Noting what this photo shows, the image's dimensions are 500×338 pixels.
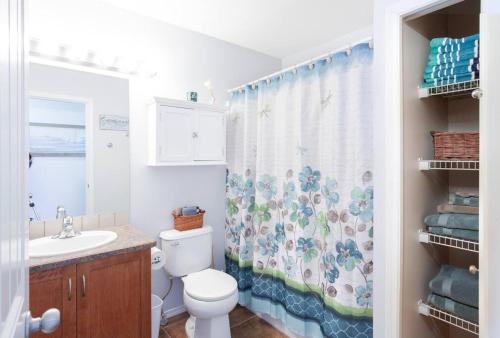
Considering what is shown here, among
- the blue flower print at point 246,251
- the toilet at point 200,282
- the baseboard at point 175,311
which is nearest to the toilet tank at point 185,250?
the toilet at point 200,282

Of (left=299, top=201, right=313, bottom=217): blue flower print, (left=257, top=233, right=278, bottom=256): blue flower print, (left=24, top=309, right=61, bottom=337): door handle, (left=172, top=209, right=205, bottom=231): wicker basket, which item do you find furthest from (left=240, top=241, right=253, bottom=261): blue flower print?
(left=24, top=309, right=61, bottom=337): door handle

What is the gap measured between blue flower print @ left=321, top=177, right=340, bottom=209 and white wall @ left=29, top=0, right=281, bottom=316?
1158mm

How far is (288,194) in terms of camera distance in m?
2.04

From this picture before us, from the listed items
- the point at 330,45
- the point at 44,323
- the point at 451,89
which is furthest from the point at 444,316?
the point at 330,45

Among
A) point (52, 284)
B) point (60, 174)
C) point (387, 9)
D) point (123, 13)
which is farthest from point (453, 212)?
point (123, 13)

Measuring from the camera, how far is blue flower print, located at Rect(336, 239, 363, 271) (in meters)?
1.62

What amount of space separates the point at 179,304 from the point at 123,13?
240cm

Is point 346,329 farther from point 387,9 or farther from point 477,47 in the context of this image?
point 387,9

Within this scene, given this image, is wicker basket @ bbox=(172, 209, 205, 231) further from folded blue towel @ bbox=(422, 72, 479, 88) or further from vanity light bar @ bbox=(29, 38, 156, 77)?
folded blue towel @ bbox=(422, 72, 479, 88)

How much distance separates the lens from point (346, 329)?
1.67m

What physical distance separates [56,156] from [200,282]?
51.2 inches

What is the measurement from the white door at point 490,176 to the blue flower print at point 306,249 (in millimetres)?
1031

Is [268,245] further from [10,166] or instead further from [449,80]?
[10,166]

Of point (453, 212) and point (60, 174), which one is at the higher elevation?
point (60, 174)
